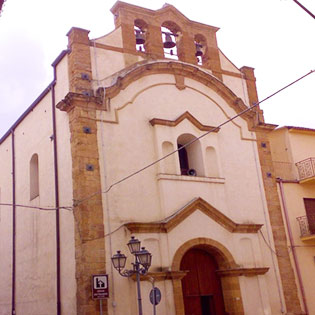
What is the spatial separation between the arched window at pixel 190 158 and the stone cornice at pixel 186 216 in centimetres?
147

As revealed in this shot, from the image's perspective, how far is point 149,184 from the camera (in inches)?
648

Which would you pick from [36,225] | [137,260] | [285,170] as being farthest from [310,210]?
[36,225]

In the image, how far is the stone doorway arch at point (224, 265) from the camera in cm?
1590

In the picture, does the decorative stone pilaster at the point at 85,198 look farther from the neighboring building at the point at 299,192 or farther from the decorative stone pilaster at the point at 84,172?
the neighboring building at the point at 299,192

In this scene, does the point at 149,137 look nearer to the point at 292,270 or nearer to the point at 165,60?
the point at 165,60

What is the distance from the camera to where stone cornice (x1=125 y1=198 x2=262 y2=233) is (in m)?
15.5

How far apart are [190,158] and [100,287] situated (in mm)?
6680

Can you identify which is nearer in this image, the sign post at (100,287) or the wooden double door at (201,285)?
the sign post at (100,287)

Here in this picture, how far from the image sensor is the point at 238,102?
19828 millimetres

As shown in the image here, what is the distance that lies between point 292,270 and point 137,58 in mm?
9901

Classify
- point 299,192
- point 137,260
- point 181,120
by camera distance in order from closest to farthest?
point 137,260
point 181,120
point 299,192

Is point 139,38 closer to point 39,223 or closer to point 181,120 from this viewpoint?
point 181,120

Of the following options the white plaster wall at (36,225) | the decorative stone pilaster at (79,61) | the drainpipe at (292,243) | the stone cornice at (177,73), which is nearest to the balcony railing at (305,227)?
the drainpipe at (292,243)

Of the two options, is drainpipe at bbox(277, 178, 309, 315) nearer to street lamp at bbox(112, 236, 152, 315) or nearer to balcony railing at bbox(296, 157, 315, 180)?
balcony railing at bbox(296, 157, 315, 180)
